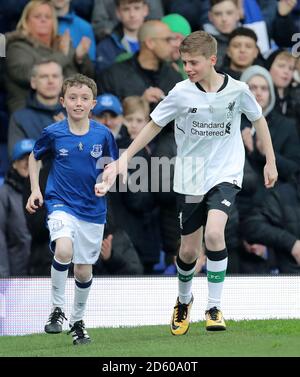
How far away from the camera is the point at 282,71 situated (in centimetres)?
1414

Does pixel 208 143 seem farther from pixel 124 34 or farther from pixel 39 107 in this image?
pixel 124 34

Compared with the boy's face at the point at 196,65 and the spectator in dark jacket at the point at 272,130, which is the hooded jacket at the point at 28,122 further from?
the boy's face at the point at 196,65

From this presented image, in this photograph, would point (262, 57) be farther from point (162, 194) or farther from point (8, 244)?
point (8, 244)

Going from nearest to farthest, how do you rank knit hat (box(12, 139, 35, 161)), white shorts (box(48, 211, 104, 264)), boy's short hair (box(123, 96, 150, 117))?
1. white shorts (box(48, 211, 104, 264))
2. knit hat (box(12, 139, 35, 161))
3. boy's short hair (box(123, 96, 150, 117))

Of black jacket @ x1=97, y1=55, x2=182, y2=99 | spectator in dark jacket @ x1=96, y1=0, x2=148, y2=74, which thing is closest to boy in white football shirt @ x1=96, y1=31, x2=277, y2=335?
black jacket @ x1=97, y1=55, x2=182, y2=99

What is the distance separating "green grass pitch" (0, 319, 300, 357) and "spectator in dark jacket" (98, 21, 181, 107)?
3224 mm

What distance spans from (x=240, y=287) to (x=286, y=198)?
1.36 metres

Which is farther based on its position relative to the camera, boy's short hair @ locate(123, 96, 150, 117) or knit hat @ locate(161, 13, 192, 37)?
knit hat @ locate(161, 13, 192, 37)

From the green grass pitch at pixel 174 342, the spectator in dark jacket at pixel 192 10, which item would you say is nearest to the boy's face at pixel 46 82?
the spectator in dark jacket at pixel 192 10

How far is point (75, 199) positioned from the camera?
31.9 feet

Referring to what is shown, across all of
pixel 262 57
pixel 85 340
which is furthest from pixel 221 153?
pixel 262 57

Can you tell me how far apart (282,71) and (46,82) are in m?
2.64

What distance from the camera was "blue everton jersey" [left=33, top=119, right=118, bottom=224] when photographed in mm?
9727

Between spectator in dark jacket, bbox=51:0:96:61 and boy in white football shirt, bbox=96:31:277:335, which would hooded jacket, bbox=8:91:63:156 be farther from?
boy in white football shirt, bbox=96:31:277:335
